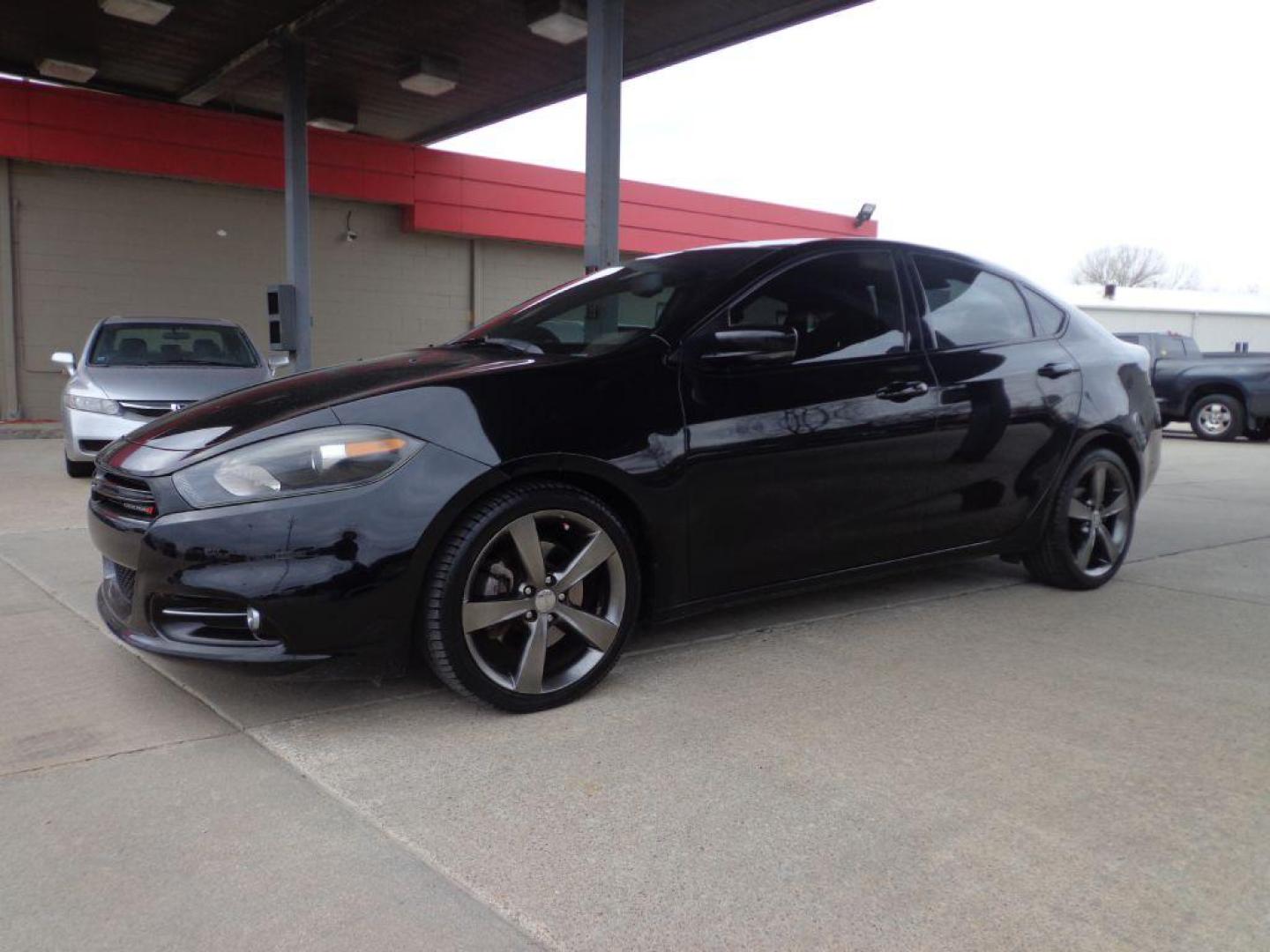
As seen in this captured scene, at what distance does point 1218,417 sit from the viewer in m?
15.4

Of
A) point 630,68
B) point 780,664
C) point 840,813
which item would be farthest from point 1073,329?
point 630,68

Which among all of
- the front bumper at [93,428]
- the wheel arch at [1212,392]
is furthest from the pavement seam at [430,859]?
the wheel arch at [1212,392]

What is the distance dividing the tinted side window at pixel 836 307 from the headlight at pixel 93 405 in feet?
20.3

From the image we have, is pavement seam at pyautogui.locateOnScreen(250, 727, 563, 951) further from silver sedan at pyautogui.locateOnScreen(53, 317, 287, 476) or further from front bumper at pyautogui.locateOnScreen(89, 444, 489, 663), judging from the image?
silver sedan at pyautogui.locateOnScreen(53, 317, 287, 476)

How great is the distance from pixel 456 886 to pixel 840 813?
968 mm

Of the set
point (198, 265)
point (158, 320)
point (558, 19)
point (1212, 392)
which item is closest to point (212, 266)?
point (198, 265)

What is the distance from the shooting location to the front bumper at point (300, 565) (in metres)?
2.67

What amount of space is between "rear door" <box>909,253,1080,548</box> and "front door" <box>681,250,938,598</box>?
0.43 feet

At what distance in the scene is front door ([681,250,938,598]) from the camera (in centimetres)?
332

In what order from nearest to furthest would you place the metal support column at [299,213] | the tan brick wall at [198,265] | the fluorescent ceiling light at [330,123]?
the metal support column at [299,213]
the tan brick wall at [198,265]
the fluorescent ceiling light at [330,123]

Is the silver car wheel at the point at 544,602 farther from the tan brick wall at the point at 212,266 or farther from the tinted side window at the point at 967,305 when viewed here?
the tan brick wall at the point at 212,266

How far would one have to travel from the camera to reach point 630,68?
12.8 meters

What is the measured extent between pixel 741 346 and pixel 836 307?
0.64m

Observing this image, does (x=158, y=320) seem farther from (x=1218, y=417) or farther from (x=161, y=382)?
(x=1218, y=417)
